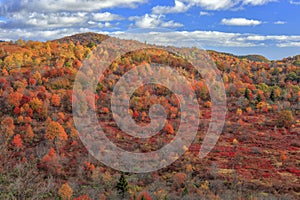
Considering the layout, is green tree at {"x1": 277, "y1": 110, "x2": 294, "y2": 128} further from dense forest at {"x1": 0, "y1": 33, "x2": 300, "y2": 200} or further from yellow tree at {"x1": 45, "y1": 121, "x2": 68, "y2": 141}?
yellow tree at {"x1": 45, "y1": 121, "x2": 68, "y2": 141}

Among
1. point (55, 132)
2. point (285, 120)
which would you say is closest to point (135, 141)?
point (55, 132)

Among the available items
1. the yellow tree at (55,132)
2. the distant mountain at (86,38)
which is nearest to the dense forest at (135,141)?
the yellow tree at (55,132)

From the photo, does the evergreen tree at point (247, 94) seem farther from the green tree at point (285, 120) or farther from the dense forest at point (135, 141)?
the green tree at point (285, 120)

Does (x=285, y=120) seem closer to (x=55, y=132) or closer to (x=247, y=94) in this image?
(x=247, y=94)

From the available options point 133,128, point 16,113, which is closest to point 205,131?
point 133,128

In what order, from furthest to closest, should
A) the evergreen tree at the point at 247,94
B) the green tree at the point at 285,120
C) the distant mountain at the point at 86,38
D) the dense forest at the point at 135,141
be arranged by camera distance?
the distant mountain at the point at 86,38 → the evergreen tree at the point at 247,94 → the green tree at the point at 285,120 → the dense forest at the point at 135,141

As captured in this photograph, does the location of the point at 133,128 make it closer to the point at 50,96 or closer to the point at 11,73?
the point at 50,96

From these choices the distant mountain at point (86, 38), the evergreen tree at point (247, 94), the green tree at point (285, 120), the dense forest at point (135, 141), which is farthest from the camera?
the distant mountain at point (86, 38)

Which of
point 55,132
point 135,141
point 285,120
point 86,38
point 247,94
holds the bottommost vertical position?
point 135,141

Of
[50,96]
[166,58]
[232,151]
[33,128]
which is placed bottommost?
[232,151]
